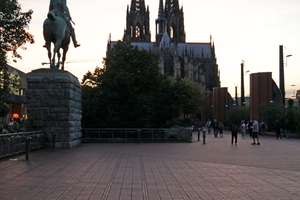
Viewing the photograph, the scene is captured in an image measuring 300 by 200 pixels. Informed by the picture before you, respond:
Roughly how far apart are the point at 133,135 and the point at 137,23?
10653 centimetres

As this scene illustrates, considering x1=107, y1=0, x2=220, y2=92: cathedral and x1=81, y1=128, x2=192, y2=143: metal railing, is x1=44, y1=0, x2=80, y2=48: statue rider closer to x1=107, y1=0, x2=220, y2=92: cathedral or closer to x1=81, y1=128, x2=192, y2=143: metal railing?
x1=81, y1=128, x2=192, y2=143: metal railing

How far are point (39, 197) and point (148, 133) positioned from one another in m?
17.1

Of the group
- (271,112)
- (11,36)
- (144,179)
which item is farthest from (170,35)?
(144,179)

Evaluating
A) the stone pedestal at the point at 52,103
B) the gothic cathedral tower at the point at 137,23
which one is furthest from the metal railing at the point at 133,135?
the gothic cathedral tower at the point at 137,23

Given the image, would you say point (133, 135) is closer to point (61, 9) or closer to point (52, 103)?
point (52, 103)

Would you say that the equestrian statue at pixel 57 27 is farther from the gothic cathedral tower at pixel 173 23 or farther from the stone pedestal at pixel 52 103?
the gothic cathedral tower at pixel 173 23

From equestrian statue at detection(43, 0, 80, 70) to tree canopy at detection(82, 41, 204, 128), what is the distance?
7474 mm

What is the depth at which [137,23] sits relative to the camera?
12550cm

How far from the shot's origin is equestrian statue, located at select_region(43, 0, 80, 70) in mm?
17000

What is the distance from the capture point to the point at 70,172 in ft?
Result: 31.3

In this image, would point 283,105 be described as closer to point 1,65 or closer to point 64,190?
point 1,65

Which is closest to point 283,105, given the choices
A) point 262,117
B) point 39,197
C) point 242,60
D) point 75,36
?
point 262,117

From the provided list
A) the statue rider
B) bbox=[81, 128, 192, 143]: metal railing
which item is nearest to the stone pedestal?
the statue rider

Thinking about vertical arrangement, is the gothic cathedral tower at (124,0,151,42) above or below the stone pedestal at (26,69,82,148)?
above
